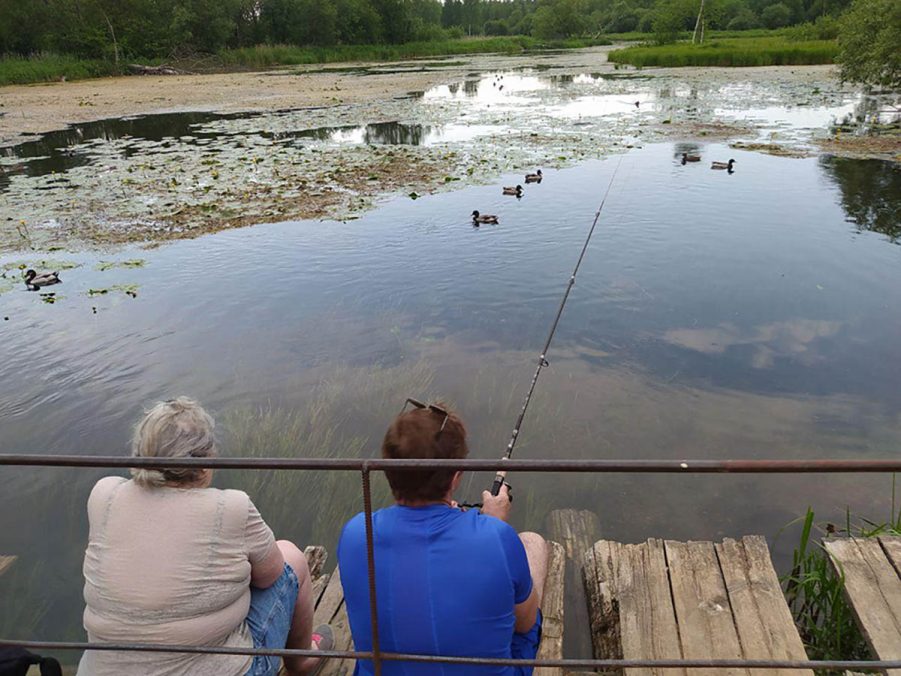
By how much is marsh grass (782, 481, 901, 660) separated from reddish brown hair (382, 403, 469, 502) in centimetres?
222

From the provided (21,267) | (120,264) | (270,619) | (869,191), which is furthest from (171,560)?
(869,191)

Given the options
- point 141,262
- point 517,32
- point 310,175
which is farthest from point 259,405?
point 517,32

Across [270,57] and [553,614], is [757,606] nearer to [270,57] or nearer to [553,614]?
[553,614]

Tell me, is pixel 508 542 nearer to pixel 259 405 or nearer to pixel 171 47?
pixel 259 405

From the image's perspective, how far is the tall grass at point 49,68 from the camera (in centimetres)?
3654

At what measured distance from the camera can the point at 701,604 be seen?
2.62 meters

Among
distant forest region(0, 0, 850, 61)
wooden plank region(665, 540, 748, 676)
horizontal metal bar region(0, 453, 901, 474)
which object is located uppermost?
distant forest region(0, 0, 850, 61)

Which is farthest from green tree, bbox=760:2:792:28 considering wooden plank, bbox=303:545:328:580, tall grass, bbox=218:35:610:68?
wooden plank, bbox=303:545:328:580

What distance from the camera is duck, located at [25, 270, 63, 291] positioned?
7.64 metres

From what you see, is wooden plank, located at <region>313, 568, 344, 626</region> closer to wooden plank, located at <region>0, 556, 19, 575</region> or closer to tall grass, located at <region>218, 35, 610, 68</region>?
wooden plank, located at <region>0, 556, 19, 575</region>

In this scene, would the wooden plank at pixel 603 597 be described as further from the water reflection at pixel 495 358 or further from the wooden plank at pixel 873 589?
the wooden plank at pixel 873 589

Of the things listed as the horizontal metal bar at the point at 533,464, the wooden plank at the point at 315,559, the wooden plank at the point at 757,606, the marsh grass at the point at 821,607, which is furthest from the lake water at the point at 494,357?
the horizontal metal bar at the point at 533,464

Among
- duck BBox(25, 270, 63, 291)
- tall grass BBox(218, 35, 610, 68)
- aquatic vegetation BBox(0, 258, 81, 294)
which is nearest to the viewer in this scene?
duck BBox(25, 270, 63, 291)

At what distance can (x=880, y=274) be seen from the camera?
7527 millimetres
